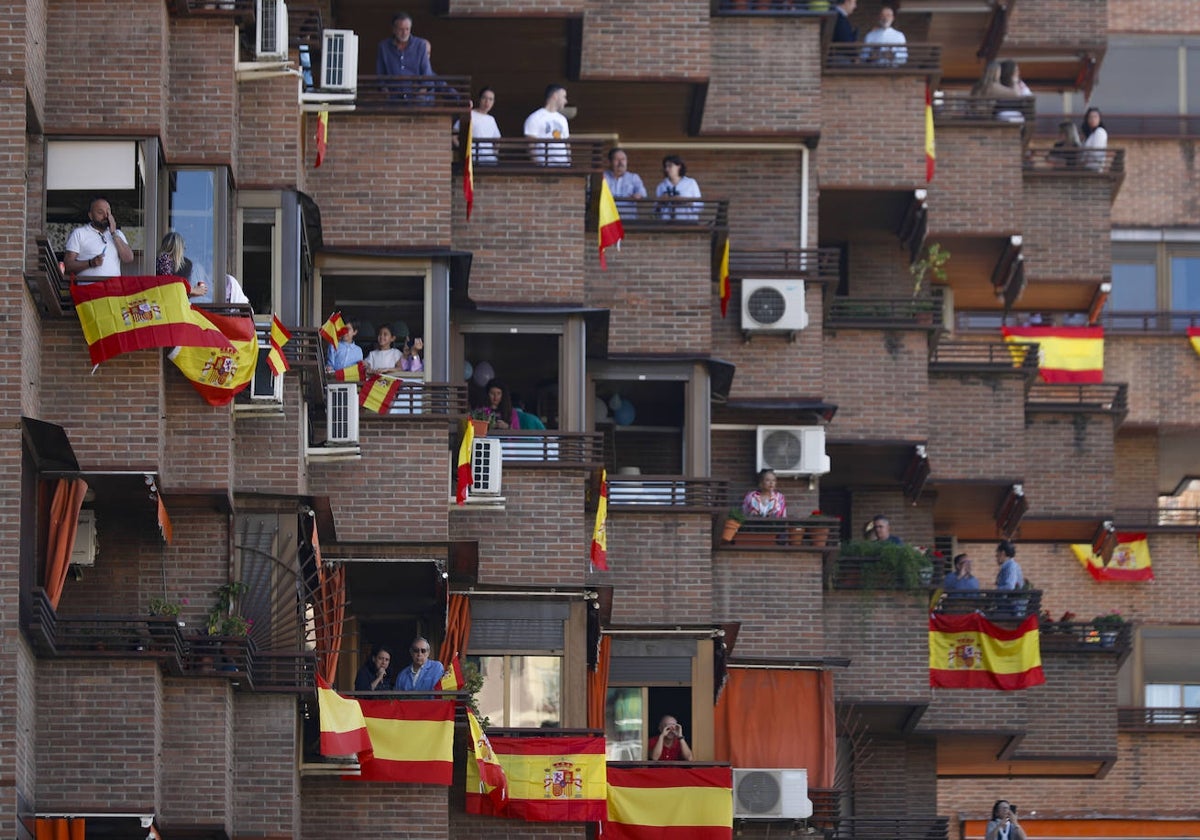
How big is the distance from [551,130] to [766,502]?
5982mm

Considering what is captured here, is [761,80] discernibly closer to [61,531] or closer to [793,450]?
[793,450]

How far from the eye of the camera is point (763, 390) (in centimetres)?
6166

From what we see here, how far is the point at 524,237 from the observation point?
5816cm

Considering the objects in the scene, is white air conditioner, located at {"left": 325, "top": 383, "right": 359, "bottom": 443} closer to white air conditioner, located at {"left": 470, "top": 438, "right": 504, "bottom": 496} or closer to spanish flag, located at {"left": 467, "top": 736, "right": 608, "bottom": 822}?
white air conditioner, located at {"left": 470, "top": 438, "right": 504, "bottom": 496}

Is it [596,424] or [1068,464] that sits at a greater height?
[1068,464]

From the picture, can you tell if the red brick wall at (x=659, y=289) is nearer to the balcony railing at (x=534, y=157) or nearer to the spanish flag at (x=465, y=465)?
the balcony railing at (x=534, y=157)

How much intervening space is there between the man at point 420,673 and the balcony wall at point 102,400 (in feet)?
17.3

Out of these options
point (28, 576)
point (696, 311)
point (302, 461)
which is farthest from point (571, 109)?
point (28, 576)

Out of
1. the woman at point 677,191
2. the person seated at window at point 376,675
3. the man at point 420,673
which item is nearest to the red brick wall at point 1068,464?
the woman at point 677,191

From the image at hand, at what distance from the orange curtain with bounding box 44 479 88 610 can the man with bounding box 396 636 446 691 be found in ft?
18.8

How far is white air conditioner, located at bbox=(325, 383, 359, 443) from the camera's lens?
177 feet

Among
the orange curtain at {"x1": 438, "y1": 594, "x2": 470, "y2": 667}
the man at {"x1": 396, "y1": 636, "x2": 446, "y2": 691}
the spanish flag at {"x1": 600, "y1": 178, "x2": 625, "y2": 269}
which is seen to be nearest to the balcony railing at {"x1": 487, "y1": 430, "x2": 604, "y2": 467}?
the orange curtain at {"x1": 438, "y1": 594, "x2": 470, "y2": 667}

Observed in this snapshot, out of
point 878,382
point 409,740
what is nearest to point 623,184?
point 878,382

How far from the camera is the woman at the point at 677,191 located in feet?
197
